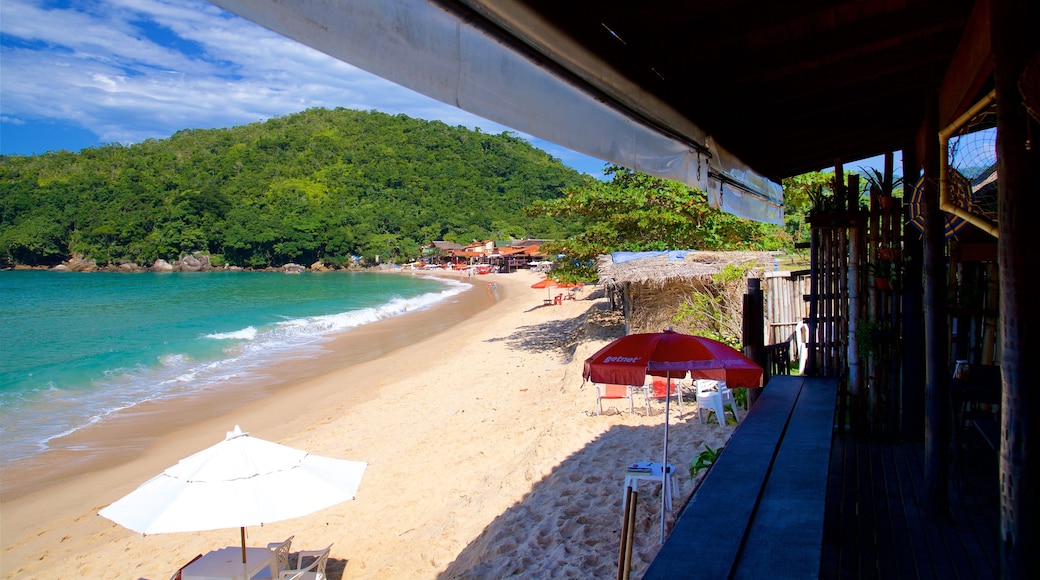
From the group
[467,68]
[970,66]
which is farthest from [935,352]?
[467,68]

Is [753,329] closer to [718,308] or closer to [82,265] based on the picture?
[718,308]

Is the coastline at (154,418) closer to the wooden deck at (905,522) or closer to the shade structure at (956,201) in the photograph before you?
the wooden deck at (905,522)

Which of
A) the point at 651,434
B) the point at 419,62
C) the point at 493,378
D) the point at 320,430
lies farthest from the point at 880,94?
the point at 493,378

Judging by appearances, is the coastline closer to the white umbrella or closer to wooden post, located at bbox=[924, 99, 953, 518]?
the white umbrella

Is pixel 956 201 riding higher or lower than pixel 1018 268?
higher

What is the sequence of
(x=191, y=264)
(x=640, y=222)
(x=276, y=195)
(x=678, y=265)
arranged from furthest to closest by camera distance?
(x=276, y=195) → (x=191, y=264) → (x=640, y=222) → (x=678, y=265)

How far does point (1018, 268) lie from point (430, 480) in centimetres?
642

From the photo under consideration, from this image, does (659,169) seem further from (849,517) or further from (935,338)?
(849,517)

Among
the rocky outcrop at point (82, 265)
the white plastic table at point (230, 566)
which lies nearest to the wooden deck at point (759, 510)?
the white plastic table at point (230, 566)

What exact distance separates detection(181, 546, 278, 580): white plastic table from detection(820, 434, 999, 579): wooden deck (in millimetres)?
4025

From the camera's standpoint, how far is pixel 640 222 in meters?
12.8

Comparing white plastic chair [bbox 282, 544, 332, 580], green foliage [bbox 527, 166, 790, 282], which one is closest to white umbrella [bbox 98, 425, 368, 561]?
white plastic chair [bbox 282, 544, 332, 580]

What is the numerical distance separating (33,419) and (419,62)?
1541cm

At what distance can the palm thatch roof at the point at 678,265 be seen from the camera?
34.8 ft
